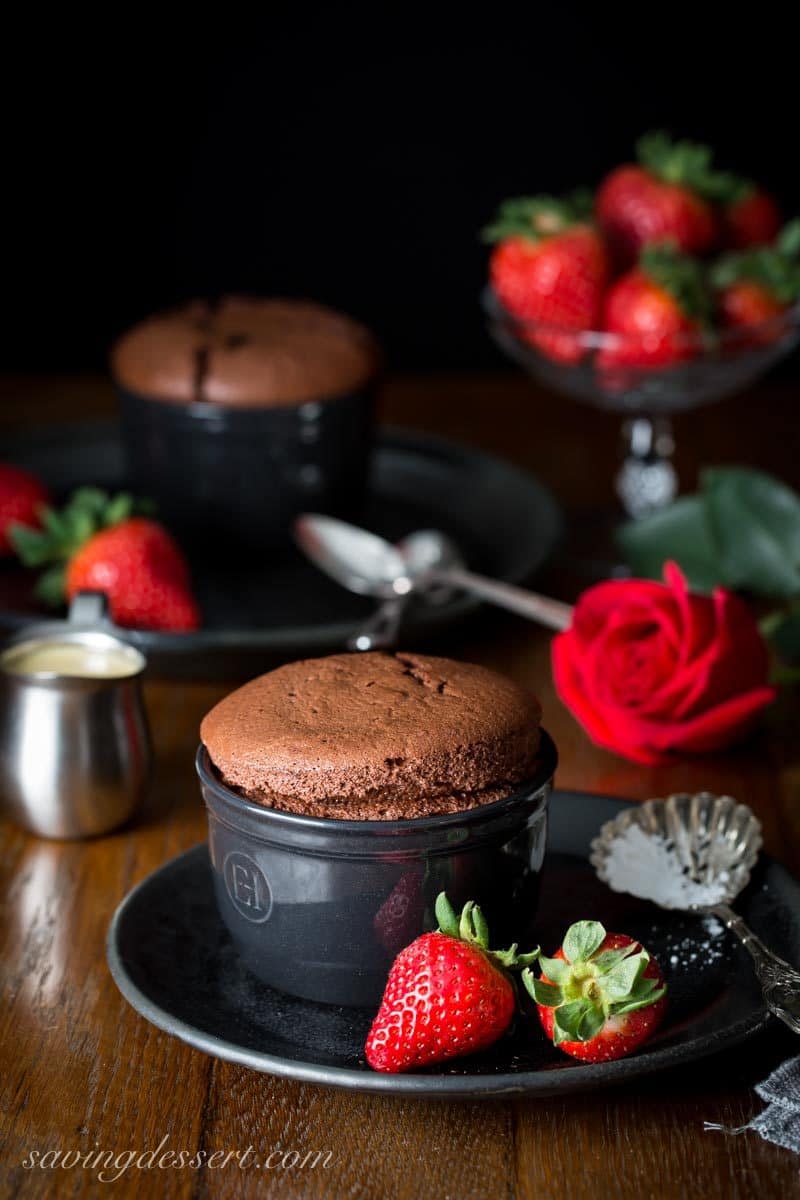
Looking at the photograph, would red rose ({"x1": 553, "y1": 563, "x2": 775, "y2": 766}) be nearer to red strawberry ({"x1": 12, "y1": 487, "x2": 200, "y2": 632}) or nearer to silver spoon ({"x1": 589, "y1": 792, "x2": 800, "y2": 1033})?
silver spoon ({"x1": 589, "y1": 792, "x2": 800, "y2": 1033})

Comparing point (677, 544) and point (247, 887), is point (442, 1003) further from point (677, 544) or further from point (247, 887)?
point (677, 544)

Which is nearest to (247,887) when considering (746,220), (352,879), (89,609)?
(352,879)

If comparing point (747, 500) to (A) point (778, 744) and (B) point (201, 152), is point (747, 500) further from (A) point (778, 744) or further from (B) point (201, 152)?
(B) point (201, 152)

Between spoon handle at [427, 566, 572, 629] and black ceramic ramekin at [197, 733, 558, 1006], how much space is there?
38 cm

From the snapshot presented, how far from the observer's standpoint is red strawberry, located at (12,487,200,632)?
3.59 ft

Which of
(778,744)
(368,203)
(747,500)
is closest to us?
(778,744)

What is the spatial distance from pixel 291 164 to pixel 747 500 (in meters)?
1.08

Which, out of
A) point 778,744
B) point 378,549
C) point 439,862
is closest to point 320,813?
point 439,862

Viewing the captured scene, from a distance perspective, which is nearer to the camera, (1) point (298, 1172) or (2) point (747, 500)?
(1) point (298, 1172)

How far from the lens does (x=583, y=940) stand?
0.61 meters

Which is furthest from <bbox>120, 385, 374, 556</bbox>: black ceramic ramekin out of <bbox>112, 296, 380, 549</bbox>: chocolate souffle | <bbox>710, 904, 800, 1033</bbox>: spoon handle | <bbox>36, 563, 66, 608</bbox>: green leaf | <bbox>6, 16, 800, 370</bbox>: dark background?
<bbox>6, 16, 800, 370</bbox>: dark background

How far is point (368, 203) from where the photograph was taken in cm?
209

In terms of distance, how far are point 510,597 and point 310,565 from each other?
0.22 metres

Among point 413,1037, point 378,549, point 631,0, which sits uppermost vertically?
point 631,0
